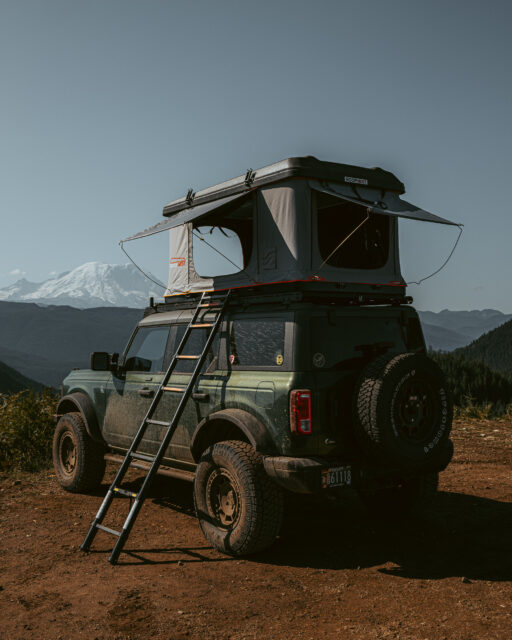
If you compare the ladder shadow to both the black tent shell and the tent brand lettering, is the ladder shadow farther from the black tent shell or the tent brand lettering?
the tent brand lettering

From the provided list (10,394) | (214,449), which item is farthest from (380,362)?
(10,394)

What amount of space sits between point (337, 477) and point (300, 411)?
1.97 ft

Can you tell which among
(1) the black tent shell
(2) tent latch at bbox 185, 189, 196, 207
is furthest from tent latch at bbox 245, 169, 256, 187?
(2) tent latch at bbox 185, 189, 196, 207

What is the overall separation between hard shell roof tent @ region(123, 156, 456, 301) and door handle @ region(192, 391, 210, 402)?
43.1 inches

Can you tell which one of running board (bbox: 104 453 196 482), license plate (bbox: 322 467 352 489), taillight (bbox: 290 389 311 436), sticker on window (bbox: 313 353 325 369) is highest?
sticker on window (bbox: 313 353 325 369)

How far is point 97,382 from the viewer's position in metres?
7.56

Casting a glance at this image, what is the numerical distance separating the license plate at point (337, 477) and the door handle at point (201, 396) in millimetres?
1354

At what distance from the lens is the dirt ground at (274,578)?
13.3 feet

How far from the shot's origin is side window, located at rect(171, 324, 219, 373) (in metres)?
6.01

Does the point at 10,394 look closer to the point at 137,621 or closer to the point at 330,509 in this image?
the point at 330,509

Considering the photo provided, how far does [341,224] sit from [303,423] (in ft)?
9.36

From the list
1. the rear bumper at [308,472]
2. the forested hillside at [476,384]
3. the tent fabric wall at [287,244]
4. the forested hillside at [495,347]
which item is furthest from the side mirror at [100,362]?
the forested hillside at [495,347]

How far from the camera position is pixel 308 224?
19.6 ft

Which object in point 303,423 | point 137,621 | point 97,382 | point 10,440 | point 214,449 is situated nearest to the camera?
point 137,621
